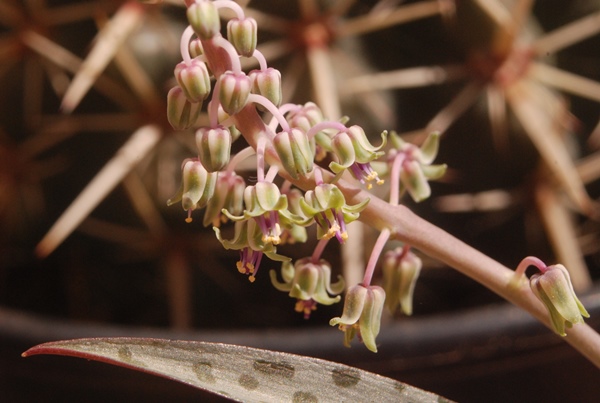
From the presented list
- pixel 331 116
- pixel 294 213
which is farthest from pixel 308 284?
pixel 331 116

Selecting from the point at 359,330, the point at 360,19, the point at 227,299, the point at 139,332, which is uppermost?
the point at 360,19

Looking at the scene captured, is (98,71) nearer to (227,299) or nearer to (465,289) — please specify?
(227,299)

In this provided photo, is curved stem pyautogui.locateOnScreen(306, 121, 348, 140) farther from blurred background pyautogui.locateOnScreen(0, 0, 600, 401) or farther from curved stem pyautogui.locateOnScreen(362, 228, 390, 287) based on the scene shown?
blurred background pyautogui.locateOnScreen(0, 0, 600, 401)

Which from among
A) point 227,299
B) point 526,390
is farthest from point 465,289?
point 227,299

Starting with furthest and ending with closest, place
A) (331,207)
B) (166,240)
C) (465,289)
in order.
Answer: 1. (465,289)
2. (166,240)
3. (331,207)

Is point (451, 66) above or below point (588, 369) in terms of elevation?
above

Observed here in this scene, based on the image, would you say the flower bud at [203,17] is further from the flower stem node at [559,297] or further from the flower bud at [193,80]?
the flower stem node at [559,297]

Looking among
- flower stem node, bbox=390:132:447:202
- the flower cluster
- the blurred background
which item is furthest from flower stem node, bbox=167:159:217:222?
the blurred background
